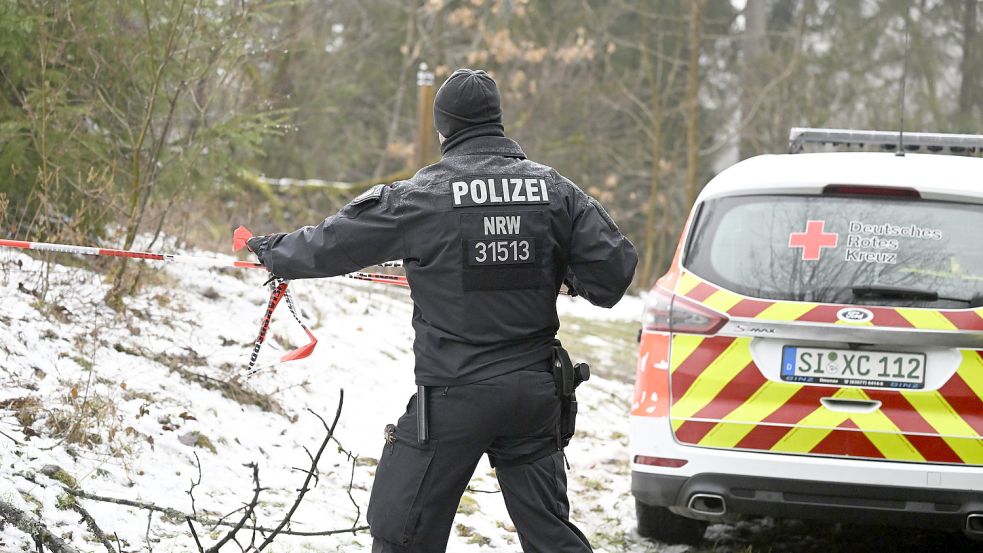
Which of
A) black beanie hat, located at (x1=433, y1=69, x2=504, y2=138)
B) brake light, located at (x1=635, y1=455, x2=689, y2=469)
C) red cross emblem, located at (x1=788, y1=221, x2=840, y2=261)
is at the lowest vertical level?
brake light, located at (x1=635, y1=455, x2=689, y2=469)

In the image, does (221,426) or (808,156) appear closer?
(808,156)

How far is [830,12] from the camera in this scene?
24.7 metres

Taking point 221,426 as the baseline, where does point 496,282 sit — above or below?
above

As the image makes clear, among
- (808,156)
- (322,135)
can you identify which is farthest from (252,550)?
(322,135)

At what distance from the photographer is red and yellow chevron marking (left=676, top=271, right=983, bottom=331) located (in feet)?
13.8

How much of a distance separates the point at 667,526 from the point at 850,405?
3.91 ft

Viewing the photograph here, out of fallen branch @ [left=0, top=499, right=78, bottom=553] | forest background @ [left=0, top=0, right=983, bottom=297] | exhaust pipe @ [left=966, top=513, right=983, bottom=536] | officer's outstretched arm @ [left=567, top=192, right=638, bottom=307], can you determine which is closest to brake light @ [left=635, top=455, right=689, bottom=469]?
exhaust pipe @ [left=966, top=513, right=983, bottom=536]

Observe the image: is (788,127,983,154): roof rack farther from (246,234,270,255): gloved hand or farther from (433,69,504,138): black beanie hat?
(246,234,270,255): gloved hand

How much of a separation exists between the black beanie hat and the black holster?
0.75 meters

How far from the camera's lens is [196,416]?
5.47 m

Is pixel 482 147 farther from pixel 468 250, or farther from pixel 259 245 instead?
pixel 259 245

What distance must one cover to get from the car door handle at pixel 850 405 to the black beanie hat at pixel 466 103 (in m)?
1.77

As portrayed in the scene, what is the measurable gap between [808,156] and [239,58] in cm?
377

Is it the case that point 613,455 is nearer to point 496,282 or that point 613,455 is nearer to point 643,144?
point 496,282
